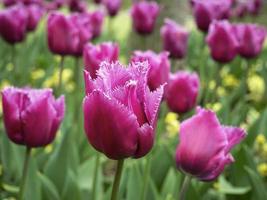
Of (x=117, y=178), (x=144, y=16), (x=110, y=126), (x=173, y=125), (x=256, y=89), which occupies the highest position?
(x=110, y=126)

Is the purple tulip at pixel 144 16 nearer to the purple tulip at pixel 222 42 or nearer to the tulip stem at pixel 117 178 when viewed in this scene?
the purple tulip at pixel 222 42

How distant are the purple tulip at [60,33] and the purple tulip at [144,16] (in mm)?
1035

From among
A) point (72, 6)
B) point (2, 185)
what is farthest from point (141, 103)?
point (72, 6)

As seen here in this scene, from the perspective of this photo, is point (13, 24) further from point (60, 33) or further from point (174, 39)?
point (174, 39)

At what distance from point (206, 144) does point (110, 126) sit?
400 millimetres

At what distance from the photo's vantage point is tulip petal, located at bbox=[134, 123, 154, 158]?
975 mm

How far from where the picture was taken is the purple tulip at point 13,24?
2.76 meters

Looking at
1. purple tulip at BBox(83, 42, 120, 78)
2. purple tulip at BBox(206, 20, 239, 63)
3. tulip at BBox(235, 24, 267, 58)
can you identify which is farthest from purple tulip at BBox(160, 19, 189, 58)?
purple tulip at BBox(83, 42, 120, 78)

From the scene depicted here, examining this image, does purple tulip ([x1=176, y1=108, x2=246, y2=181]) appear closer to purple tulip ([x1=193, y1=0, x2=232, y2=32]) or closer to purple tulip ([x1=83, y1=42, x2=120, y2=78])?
purple tulip ([x1=83, y1=42, x2=120, y2=78])

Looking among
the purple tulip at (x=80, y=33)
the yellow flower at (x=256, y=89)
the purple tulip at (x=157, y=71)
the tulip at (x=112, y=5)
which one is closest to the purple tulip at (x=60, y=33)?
the purple tulip at (x=80, y=33)

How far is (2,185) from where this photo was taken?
2283mm

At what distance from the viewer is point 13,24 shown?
2781 millimetres

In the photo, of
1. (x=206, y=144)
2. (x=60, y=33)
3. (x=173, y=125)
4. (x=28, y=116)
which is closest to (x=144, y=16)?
(x=173, y=125)

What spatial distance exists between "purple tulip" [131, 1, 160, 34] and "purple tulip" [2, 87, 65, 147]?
1.94 meters
